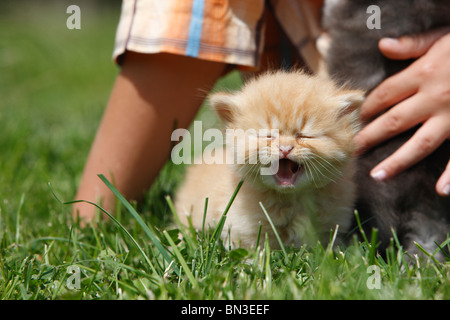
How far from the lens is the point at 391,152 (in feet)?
4.75

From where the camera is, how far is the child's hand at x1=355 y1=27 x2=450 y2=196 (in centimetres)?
137

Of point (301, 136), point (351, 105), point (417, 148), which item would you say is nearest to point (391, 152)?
point (417, 148)

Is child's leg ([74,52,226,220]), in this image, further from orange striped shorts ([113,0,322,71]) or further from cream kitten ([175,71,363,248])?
cream kitten ([175,71,363,248])

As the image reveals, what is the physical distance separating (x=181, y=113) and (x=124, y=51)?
311mm

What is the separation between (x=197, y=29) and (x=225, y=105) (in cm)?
36

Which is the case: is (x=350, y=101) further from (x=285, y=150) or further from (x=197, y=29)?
(x=197, y=29)

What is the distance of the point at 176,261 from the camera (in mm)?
1154

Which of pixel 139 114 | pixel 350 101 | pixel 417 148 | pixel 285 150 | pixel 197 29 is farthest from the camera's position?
pixel 139 114

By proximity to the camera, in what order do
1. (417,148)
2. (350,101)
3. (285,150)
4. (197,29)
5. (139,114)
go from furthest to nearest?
1. (139,114)
2. (197,29)
3. (417,148)
4. (350,101)
5. (285,150)

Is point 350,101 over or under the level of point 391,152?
over

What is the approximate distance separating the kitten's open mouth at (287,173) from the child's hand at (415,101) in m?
0.29

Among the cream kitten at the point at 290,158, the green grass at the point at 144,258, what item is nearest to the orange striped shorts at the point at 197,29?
the cream kitten at the point at 290,158
